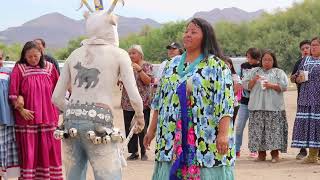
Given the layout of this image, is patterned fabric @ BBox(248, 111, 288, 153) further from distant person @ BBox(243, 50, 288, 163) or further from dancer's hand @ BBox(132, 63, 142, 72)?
dancer's hand @ BBox(132, 63, 142, 72)

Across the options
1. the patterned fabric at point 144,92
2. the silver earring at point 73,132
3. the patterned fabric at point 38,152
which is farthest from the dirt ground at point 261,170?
the silver earring at point 73,132

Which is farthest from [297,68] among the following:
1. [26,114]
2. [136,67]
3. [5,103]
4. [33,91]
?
[5,103]

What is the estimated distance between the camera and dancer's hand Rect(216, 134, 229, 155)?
5.22 metres

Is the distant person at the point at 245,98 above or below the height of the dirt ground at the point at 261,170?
above

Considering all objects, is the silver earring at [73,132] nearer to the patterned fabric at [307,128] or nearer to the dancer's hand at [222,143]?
the dancer's hand at [222,143]

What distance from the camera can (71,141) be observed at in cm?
584

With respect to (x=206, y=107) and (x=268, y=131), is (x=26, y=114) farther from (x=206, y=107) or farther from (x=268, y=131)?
(x=268, y=131)

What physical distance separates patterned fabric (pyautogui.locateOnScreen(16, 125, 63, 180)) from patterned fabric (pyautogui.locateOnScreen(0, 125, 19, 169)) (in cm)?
6

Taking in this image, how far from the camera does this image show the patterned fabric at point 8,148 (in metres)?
7.41

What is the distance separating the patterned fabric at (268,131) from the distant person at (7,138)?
4.27 meters

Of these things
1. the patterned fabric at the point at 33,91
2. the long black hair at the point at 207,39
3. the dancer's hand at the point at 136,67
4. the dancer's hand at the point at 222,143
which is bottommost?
the dancer's hand at the point at 222,143

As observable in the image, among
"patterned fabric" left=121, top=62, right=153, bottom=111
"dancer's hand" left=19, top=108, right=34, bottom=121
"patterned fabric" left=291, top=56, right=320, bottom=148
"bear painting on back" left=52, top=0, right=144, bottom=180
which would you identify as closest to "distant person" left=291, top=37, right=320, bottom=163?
"patterned fabric" left=291, top=56, right=320, bottom=148

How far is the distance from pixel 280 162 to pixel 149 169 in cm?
218

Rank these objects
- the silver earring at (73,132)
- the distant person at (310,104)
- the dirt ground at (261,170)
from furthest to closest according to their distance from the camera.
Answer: the distant person at (310,104) < the dirt ground at (261,170) < the silver earring at (73,132)
